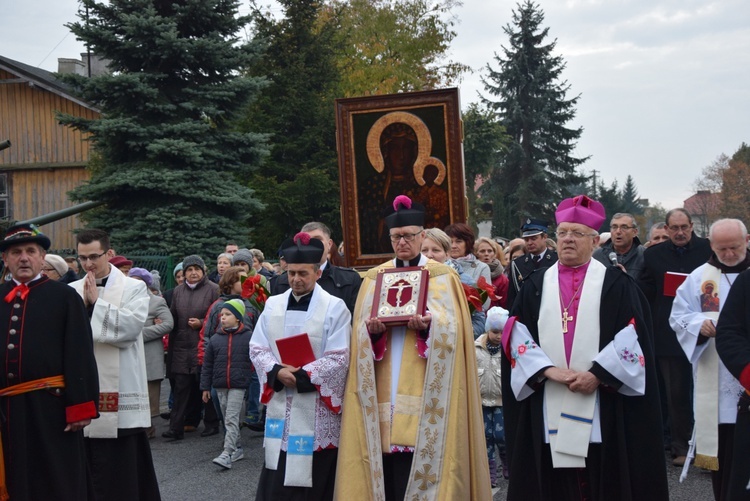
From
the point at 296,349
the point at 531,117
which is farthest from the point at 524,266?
the point at 531,117

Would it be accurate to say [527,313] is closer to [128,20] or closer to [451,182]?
[451,182]

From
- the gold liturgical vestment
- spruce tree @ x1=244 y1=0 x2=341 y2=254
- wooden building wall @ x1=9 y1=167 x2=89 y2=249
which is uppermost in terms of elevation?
spruce tree @ x1=244 y1=0 x2=341 y2=254

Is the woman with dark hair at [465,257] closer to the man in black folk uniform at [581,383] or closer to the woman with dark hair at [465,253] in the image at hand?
the woman with dark hair at [465,253]

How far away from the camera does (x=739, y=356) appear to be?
4898 millimetres

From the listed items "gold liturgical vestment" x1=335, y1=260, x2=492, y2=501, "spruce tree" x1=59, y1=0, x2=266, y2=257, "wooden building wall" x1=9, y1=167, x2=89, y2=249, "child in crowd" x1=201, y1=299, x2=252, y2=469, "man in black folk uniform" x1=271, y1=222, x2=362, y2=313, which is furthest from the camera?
"wooden building wall" x1=9, y1=167, x2=89, y2=249

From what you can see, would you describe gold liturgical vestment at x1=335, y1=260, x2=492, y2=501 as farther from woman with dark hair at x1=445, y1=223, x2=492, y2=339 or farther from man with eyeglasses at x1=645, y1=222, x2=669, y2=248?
man with eyeglasses at x1=645, y1=222, x2=669, y2=248

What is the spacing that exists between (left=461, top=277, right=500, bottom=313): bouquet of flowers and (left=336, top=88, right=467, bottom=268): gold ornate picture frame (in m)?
5.00

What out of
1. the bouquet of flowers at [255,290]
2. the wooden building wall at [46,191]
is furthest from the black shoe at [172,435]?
the wooden building wall at [46,191]

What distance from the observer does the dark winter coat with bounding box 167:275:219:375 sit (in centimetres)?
1032

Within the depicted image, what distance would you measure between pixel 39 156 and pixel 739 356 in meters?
23.1

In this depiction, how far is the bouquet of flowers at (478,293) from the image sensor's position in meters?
6.96

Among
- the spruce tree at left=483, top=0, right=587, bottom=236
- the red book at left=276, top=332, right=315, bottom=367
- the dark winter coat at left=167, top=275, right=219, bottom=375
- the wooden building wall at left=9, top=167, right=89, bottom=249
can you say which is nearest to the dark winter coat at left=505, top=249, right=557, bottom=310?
the red book at left=276, top=332, right=315, bottom=367

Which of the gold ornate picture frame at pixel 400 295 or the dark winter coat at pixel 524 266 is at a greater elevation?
the dark winter coat at pixel 524 266

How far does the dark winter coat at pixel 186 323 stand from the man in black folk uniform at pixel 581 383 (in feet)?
18.8
